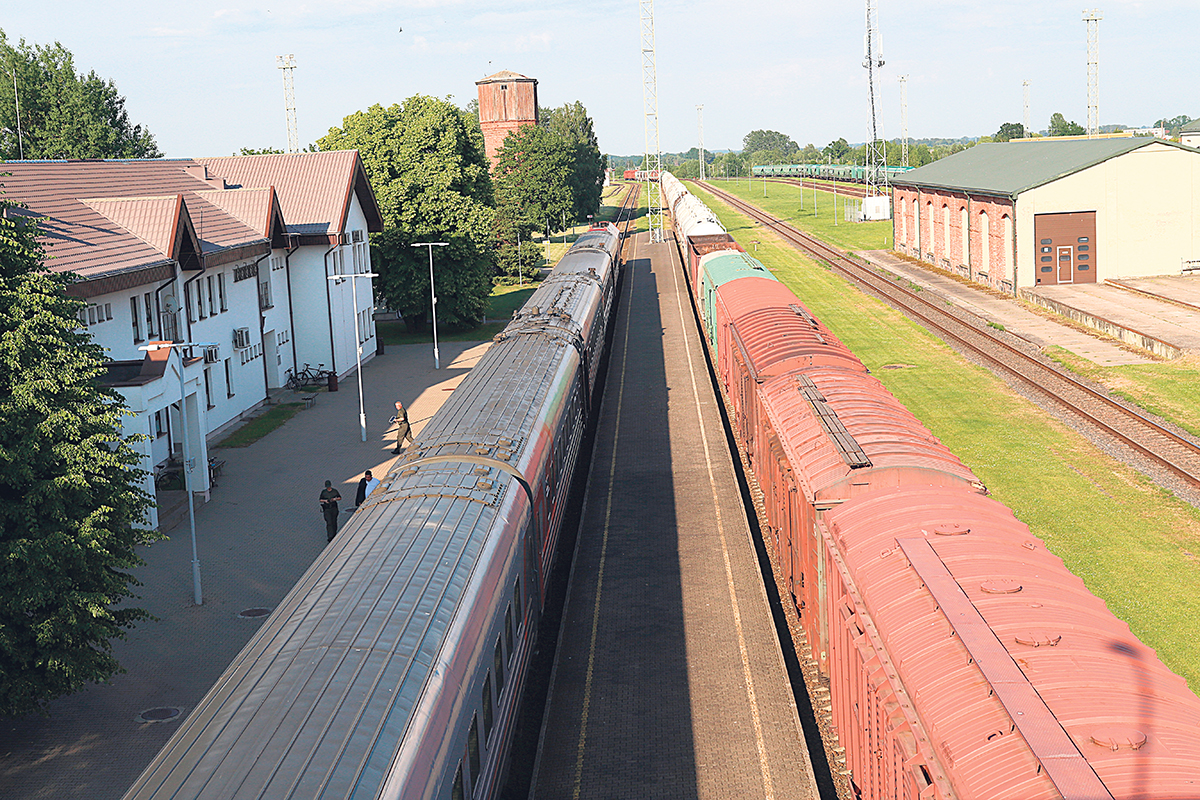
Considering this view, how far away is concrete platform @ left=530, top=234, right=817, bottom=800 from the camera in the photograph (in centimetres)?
1326

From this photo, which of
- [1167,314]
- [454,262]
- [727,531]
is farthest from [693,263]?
[727,531]

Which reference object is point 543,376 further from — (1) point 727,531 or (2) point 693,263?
(2) point 693,263

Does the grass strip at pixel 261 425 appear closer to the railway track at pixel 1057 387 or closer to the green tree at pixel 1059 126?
the railway track at pixel 1057 387

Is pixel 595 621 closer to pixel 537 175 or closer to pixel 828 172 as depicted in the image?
pixel 537 175

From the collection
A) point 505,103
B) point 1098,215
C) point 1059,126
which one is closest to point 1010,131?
point 1059,126

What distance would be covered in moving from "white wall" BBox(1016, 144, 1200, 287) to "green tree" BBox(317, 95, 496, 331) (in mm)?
27167

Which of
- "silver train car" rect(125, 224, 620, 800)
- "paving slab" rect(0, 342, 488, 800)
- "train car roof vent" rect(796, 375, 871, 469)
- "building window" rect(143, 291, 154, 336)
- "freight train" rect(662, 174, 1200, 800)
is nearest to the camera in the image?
"freight train" rect(662, 174, 1200, 800)

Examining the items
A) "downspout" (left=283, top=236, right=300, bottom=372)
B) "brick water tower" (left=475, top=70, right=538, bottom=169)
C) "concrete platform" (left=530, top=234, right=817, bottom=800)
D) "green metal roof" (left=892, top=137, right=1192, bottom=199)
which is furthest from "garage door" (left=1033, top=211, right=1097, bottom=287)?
"brick water tower" (left=475, top=70, right=538, bottom=169)

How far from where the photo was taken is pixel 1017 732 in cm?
717

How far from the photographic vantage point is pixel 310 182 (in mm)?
42219

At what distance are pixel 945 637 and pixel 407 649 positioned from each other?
4775mm

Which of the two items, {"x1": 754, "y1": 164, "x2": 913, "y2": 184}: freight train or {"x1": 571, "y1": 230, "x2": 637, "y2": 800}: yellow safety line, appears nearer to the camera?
{"x1": 571, "y1": 230, "x2": 637, "y2": 800}: yellow safety line

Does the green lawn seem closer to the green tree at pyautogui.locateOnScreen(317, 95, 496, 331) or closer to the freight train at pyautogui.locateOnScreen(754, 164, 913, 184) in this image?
the green tree at pyautogui.locateOnScreen(317, 95, 496, 331)

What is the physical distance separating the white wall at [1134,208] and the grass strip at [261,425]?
35.7m
